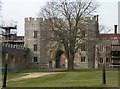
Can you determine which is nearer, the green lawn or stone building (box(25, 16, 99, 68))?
the green lawn

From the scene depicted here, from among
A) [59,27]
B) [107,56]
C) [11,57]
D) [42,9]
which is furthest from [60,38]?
[107,56]

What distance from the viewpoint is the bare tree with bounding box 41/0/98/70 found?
52375 mm

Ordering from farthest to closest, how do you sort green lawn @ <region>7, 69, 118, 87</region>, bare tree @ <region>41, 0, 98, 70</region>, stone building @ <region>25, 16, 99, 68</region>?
stone building @ <region>25, 16, 99, 68</region>, bare tree @ <region>41, 0, 98, 70</region>, green lawn @ <region>7, 69, 118, 87</region>

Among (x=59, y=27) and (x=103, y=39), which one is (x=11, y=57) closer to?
(x=59, y=27)

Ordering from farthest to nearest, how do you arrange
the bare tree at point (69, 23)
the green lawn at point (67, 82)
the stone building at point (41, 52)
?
the stone building at point (41, 52) < the bare tree at point (69, 23) < the green lawn at point (67, 82)

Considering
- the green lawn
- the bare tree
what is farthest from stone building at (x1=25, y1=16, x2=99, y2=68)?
the green lawn

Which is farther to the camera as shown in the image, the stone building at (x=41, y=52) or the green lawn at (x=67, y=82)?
the stone building at (x=41, y=52)

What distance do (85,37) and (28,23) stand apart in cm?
2573

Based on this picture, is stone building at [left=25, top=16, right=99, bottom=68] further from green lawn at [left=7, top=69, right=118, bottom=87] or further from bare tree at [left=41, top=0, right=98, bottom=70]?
green lawn at [left=7, top=69, right=118, bottom=87]

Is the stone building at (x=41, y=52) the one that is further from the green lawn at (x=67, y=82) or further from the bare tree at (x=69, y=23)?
the green lawn at (x=67, y=82)

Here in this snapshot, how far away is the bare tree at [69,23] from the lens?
5238cm

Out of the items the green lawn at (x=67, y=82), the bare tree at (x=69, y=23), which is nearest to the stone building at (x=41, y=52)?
the bare tree at (x=69, y=23)

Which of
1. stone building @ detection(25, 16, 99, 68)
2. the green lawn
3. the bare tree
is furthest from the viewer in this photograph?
stone building @ detection(25, 16, 99, 68)

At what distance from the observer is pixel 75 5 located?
54156 millimetres
